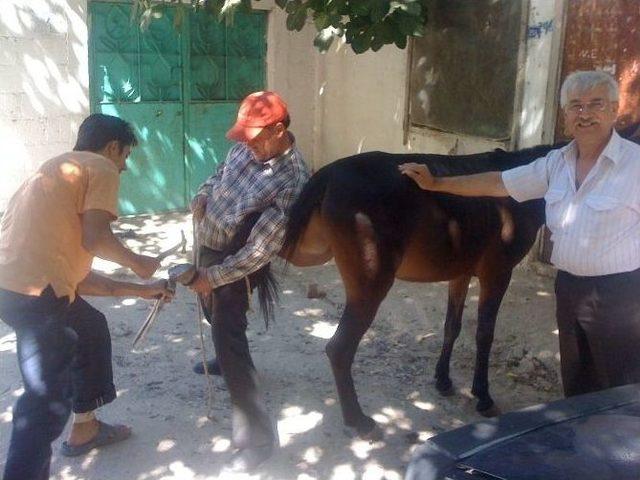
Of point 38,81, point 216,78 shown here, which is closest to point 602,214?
point 38,81

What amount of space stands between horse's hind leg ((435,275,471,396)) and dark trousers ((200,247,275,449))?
124 cm

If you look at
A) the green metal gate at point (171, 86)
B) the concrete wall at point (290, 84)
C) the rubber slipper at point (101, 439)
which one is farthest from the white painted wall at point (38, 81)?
the rubber slipper at point (101, 439)

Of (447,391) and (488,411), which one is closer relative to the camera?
(488,411)

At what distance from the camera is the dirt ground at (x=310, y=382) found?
11.0ft

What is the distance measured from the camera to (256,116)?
9.71 feet

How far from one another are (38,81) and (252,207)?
16.4 feet

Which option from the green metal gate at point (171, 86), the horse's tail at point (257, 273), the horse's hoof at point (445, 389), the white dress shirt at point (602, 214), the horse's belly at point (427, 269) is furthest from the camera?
the green metal gate at point (171, 86)

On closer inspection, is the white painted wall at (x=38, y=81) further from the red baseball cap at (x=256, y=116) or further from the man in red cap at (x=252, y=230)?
the red baseball cap at (x=256, y=116)

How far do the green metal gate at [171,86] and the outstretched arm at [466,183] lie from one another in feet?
16.2

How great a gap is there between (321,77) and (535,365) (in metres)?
5.33

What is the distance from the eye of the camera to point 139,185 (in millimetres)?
7934

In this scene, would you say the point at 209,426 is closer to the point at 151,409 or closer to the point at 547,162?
the point at 151,409

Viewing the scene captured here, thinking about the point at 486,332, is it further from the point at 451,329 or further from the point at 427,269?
the point at 427,269

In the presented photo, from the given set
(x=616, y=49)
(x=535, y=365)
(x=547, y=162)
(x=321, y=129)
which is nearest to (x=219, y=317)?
(x=547, y=162)
